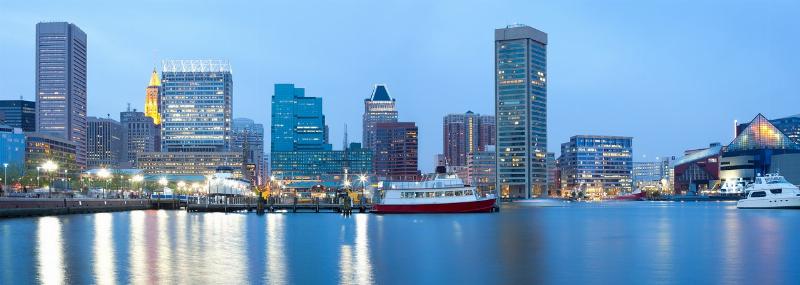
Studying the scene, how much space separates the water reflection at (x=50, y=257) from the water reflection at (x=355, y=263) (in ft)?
46.7

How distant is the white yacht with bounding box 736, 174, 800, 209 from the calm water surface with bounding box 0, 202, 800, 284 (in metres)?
72.5

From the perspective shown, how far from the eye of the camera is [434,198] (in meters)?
122

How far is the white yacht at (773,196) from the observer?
496 feet

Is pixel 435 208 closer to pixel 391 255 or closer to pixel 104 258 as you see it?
pixel 391 255

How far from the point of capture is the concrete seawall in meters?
105

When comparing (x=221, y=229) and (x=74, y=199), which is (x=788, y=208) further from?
(x=74, y=199)

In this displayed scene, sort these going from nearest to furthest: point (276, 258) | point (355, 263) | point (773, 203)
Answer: point (355, 263) → point (276, 258) → point (773, 203)

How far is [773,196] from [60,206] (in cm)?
11986

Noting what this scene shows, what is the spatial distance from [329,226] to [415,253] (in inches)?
1422

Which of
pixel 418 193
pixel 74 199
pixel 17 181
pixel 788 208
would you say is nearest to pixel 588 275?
pixel 418 193

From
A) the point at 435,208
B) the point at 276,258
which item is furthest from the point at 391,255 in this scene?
the point at 435,208

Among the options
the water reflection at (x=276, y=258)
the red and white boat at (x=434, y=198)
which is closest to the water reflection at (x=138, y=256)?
the water reflection at (x=276, y=258)

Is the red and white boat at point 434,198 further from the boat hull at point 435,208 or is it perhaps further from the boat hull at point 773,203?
the boat hull at point 773,203

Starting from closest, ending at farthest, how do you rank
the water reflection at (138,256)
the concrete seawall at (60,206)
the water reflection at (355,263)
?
the water reflection at (138,256)
the water reflection at (355,263)
the concrete seawall at (60,206)
